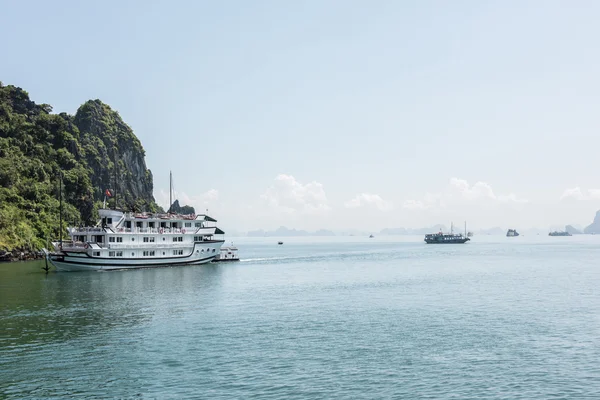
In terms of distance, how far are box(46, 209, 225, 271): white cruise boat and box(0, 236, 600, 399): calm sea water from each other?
62.2 feet

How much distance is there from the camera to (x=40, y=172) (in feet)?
468

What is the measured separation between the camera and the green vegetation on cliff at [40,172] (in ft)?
394

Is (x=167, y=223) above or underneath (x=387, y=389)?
above

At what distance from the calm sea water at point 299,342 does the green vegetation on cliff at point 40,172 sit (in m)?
63.8

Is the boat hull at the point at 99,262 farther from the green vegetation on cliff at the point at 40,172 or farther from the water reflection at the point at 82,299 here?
the green vegetation on cliff at the point at 40,172

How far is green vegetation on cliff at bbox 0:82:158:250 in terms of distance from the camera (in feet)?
394

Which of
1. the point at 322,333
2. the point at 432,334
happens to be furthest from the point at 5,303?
the point at 432,334

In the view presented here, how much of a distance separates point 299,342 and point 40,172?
133130 millimetres

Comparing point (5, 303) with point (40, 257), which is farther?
point (40, 257)

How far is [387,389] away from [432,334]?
42.1 ft

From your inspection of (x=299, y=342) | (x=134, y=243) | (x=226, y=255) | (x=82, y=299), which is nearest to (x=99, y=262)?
(x=134, y=243)

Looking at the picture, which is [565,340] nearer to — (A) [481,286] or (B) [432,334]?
(B) [432,334]

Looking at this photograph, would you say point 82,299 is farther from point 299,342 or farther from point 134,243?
point 134,243

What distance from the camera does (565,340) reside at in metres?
34.7
